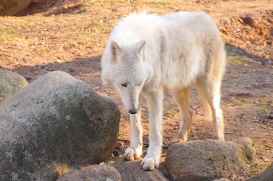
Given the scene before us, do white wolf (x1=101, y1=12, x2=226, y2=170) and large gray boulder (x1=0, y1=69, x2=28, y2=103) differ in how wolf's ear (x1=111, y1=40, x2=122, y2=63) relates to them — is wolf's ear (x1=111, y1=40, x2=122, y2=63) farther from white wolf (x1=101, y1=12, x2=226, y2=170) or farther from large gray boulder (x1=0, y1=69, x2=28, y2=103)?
large gray boulder (x1=0, y1=69, x2=28, y2=103)

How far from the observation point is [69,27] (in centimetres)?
1096

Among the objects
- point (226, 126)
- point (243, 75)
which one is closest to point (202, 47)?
point (226, 126)

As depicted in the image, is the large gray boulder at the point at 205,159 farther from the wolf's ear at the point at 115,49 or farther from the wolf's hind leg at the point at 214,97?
the wolf's ear at the point at 115,49

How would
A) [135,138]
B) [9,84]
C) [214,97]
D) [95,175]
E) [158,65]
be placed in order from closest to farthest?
[95,175] → [158,65] → [135,138] → [214,97] → [9,84]

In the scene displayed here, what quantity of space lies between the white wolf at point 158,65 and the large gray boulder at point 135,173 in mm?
79

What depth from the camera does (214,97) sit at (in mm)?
5930

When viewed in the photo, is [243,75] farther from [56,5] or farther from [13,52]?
[56,5]

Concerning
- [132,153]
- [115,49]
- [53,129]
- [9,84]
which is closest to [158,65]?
[115,49]

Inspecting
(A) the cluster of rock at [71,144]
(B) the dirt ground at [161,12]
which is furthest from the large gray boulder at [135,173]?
(B) the dirt ground at [161,12]

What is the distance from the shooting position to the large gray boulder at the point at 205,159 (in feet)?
15.1

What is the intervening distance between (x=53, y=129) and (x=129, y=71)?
3.69 ft

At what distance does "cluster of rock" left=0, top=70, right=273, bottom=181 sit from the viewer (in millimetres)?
4438

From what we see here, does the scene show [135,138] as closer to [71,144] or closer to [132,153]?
[132,153]

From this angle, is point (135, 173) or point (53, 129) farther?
point (135, 173)
